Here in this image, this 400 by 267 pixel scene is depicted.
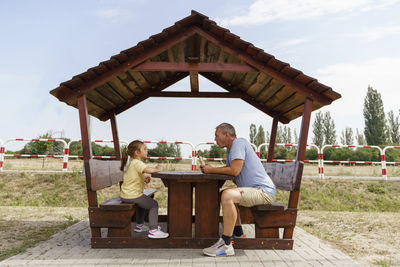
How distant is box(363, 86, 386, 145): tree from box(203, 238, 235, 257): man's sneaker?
46573 mm

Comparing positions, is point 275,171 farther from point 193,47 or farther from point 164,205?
point 164,205

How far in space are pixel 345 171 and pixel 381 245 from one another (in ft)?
29.8

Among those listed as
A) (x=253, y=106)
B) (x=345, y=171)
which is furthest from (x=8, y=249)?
(x=345, y=171)

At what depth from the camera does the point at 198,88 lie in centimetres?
677

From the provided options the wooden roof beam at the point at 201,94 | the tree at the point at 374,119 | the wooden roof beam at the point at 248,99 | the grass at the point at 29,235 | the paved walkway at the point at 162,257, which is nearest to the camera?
the paved walkway at the point at 162,257

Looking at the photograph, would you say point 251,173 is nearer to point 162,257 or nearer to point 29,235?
point 162,257

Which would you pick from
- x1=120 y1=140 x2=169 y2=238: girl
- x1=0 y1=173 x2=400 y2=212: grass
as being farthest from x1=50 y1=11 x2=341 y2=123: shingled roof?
x1=0 y1=173 x2=400 y2=212: grass

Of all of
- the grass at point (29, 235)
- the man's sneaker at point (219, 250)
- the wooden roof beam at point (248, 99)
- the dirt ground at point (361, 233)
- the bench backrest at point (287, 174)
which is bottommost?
the dirt ground at point (361, 233)

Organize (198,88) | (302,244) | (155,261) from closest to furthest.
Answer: (155,261)
(302,244)
(198,88)

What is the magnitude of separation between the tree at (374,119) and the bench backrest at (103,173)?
4581 cm

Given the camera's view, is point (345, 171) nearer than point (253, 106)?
No

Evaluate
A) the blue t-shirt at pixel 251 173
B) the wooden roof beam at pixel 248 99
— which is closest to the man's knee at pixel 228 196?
the blue t-shirt at pixel 251 173

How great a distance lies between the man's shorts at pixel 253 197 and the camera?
4437 millimetres

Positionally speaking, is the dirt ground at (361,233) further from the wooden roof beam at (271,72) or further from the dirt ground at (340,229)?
the wooden roof beam at (271,72)
